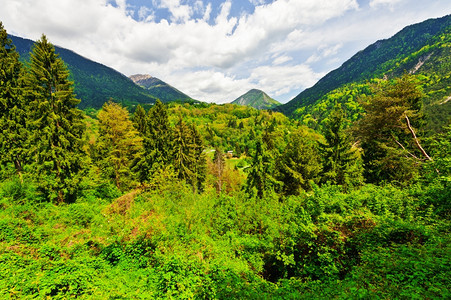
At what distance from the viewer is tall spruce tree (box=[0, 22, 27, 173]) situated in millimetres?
15648

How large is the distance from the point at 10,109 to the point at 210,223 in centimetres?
2012

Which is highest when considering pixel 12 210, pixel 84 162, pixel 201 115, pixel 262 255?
pixel 201 115

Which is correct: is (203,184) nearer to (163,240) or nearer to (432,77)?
(163,240)

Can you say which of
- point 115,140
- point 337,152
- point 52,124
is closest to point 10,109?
point 52,124

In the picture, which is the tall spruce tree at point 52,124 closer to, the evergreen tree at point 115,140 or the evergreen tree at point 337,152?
the evergreen tree at point 115,140

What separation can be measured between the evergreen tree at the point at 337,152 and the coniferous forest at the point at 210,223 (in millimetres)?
146

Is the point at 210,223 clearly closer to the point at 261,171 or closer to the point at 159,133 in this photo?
the point at 261,171

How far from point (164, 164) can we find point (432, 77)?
230738 mm

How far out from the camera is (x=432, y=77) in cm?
15212

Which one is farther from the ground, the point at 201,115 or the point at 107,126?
the point at 201,115

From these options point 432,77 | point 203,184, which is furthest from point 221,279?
point 432,77

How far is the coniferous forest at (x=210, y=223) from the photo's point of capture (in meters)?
5.52

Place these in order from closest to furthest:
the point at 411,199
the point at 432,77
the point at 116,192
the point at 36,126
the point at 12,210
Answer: the point at 411,199
the point at 12,210
the point at 36,126
the point at 116,192
the point at 432,77

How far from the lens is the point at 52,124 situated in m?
14.5
